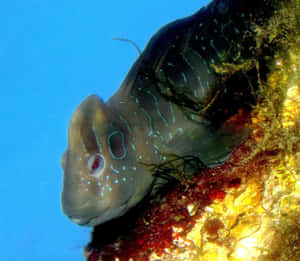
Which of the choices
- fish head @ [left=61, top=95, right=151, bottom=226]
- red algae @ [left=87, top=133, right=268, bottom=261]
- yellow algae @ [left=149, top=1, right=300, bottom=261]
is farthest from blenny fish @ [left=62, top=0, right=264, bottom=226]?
yellow algae @ [left=149, top=1, right=300, bottom=261]

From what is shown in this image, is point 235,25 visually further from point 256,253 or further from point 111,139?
point 256,253

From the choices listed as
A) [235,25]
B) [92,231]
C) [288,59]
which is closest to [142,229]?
[92,231]

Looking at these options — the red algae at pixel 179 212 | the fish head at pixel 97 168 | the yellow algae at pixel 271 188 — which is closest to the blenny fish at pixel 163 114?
the fish head at pixel 97 168

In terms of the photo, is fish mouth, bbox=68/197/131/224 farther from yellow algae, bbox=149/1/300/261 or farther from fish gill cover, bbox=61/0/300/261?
yellow algae, bbox=149/1/300/261

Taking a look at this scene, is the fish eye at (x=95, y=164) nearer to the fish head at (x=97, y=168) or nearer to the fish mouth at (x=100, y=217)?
the fish head at (x=97, y=168)

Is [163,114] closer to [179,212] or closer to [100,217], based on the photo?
[179,212]

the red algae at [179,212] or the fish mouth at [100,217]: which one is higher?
the fish mouth at [100,217]
